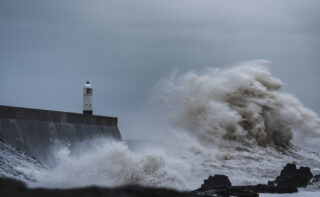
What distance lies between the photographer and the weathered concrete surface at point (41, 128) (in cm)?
892

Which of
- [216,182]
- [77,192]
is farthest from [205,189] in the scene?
[77,192]

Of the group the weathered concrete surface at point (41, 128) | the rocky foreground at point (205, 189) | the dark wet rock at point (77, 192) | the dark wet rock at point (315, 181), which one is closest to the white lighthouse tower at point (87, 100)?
the weathered concrete surface at point (41, 128)

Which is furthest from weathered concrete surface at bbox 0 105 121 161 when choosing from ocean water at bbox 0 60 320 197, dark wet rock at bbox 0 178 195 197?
dark wet rock at bbox 0 178 195 197

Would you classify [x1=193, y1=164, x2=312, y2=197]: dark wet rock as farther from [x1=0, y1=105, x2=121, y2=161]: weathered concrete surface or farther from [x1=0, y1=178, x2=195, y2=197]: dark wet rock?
[x1=0, y1=178, x2=195, y2=197]: dark wet rock

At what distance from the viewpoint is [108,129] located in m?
12.0

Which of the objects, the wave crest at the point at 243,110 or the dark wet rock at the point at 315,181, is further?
the wave crest at the point at 243,110

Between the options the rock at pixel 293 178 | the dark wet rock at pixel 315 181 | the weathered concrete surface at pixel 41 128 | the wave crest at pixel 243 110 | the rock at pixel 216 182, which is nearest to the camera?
the weathered concrete surface at pixel 41 128

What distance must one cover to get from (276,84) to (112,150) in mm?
13488

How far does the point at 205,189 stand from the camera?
8.59m

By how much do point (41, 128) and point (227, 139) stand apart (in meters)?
10.4

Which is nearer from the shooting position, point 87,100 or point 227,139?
point 87,100

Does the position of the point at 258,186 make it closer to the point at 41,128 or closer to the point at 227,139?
the point at 41,128

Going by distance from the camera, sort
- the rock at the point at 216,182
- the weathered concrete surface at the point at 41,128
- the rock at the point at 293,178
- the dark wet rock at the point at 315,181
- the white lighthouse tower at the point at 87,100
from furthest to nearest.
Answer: the white lighthouse tower at the point at 87,100 < the dark wet rock at the point at 315,181 < the rock at the point at 293,178 < the rock at the point at 216,182 < the weathered concrete surface at the point at 41,128

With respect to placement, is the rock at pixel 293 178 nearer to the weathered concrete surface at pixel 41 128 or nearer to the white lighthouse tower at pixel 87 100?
the weathered concrete surface at pixel 41 128
